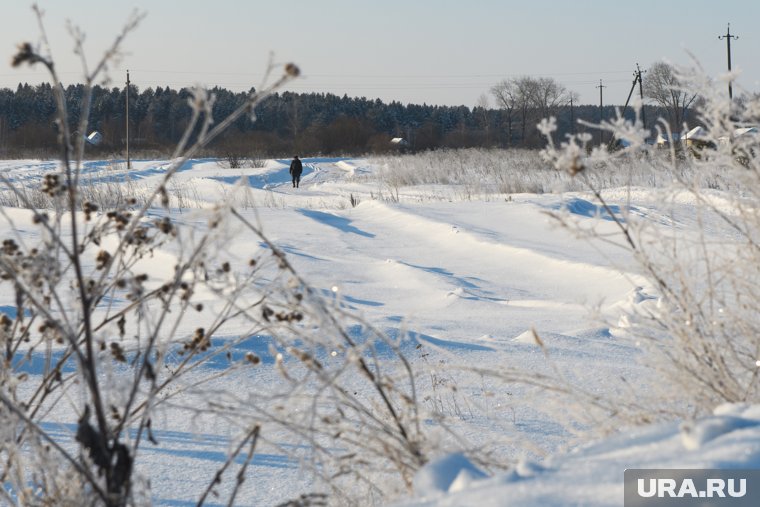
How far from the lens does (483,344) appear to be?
4.13m

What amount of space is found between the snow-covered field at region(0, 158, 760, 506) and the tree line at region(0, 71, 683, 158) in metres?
42.4

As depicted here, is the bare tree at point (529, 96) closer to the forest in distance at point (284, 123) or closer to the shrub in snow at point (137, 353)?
the forest in distance at point (284, 123)

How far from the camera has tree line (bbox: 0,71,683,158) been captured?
200ft

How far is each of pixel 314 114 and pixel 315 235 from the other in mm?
77678

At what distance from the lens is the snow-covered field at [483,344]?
1465 mm

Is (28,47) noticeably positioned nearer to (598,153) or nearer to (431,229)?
(598,153)

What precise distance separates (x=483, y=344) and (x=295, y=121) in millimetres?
77734

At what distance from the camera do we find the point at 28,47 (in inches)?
57.0

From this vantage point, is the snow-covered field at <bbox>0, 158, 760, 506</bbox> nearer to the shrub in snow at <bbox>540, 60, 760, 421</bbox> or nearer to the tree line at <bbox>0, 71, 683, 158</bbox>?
the shrub in snow at <bbox>540, 60, 760, 421</bbox>

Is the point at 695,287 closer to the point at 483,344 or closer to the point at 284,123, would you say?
the point at 483,344

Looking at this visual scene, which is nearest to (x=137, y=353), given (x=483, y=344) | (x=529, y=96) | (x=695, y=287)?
(x=695, y=287)

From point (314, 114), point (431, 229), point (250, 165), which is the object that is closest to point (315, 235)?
point (431, 229)

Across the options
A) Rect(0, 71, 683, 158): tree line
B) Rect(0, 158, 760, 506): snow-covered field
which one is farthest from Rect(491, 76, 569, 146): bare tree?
Rect(0, 158, 760, 506): snow-covered field

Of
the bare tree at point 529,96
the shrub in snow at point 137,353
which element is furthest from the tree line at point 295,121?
the shrub in snow at point 137,353
